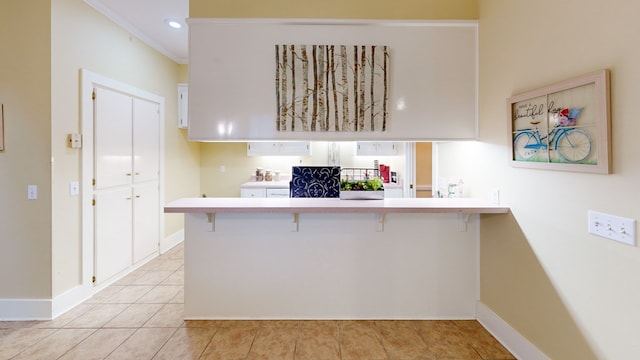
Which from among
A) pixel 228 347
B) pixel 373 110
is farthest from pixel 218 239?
pixel 373 110

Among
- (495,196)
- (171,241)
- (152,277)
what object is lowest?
(152,277)

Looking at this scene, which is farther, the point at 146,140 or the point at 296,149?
the point at 296,149

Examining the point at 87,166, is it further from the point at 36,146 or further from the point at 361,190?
the point at 361,190

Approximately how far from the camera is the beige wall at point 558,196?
4.86 feet

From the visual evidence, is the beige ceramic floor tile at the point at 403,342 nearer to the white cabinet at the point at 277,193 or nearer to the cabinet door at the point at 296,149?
the white cabinet at the point at 277,193

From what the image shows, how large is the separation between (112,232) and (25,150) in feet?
3.87

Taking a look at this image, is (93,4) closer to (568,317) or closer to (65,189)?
(65,189)

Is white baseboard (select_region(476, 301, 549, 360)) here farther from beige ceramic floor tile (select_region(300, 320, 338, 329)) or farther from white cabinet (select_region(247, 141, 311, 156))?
white cabinet (select_region(247, 141, 311, 156))

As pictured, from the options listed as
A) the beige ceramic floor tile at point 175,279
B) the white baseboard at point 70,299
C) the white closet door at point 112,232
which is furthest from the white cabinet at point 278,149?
the white baseboard at point 70,299

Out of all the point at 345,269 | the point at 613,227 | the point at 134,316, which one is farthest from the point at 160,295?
the point at 613,227

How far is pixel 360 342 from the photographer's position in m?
2.41

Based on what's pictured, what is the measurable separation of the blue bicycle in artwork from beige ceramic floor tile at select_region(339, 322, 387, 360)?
5.52 ft

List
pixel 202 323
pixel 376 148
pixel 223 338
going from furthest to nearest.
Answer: pixel 376 148, pixel 202 323, pixel 223 338

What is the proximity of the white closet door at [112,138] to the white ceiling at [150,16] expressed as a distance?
82 cm
